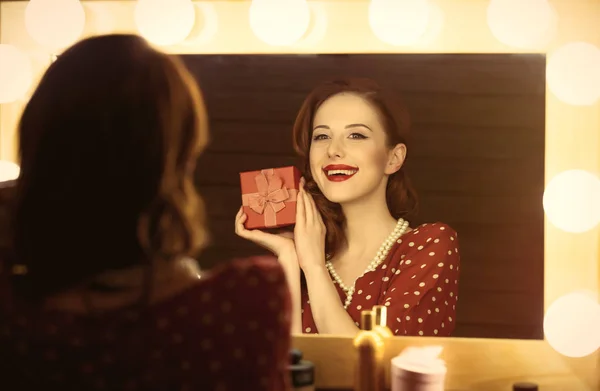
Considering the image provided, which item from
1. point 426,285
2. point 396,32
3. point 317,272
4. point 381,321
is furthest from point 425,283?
point 396,32

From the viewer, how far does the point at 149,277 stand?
735mm

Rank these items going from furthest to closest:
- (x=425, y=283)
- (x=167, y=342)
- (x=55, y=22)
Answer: (x=55, y=22)
(x=425, y=283)
(x=167, y=342)

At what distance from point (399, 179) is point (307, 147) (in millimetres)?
199

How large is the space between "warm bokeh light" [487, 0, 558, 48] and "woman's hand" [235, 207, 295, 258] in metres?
0.60

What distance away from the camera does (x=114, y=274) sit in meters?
0.74

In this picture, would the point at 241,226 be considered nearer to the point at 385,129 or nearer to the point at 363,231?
the point at 363,231

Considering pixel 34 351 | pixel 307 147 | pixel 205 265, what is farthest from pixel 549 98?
pixel 34 351

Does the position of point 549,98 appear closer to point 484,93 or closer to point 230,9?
point 484,93

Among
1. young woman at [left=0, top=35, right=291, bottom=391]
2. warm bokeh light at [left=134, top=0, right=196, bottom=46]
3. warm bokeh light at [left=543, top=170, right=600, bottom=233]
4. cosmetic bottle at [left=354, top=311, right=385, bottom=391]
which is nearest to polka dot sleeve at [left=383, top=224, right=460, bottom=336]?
cosmetic bottle at [left=354, top=311, right=385, bottom=391]

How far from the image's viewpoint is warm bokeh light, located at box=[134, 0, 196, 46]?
1338mm

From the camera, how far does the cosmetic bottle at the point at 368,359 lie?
1.15 meters

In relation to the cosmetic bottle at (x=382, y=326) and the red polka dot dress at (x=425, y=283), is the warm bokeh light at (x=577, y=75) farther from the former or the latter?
the cosmetic bottle at (x=382, y=326)

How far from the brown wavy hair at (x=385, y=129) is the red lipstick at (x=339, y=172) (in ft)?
0.13

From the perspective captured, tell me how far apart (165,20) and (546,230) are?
0.91 metres
